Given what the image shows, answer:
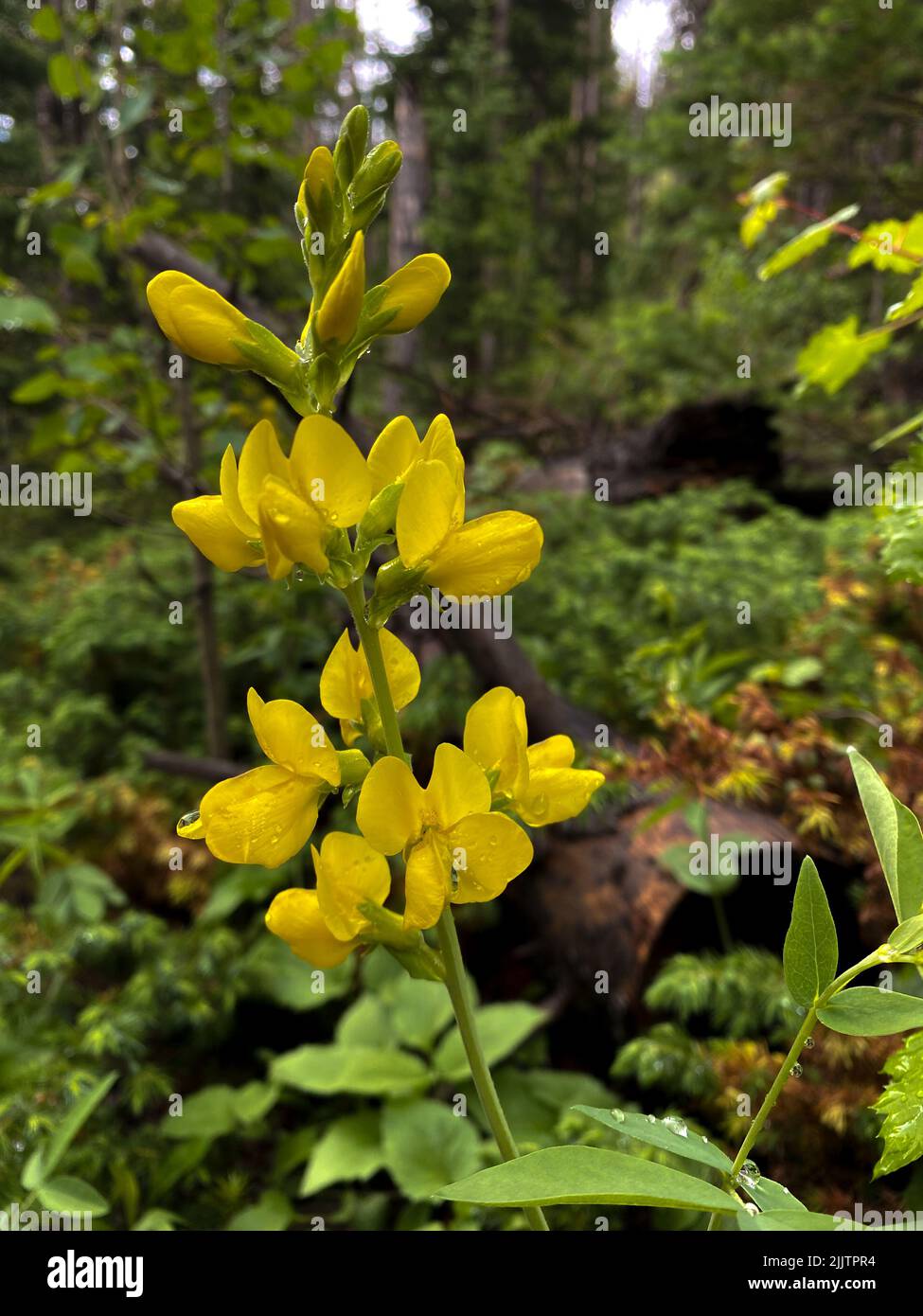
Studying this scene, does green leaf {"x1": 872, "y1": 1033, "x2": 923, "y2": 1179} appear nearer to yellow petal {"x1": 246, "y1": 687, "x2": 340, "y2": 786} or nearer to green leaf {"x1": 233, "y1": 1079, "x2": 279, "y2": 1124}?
yellow petal {"x1": 246, "y1": 687, "x2": 340, "y2": 786}

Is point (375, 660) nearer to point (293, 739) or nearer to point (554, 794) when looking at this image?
point (293, 739)

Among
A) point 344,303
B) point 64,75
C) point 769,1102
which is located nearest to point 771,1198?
point 769,1102

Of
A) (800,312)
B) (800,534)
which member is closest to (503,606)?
(800,534)

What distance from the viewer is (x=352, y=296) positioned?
65 cm

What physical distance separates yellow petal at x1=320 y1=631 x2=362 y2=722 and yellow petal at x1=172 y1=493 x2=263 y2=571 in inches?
4.6

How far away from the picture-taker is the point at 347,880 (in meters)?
0.66

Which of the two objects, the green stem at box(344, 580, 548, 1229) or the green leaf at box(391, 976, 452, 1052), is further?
the green leaf at box(391, 976, 452, 1052)

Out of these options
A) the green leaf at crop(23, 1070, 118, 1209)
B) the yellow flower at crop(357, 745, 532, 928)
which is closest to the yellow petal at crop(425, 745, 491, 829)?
the yellow flower at crop(357, 745, 532, 928)

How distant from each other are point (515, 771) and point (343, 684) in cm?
18

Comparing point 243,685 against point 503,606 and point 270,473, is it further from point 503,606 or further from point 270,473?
point 270,473

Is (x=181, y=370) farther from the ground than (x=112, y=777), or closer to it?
farther from the ground

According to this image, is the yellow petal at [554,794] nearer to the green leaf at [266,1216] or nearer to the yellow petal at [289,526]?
the yellow petal at [289,526]

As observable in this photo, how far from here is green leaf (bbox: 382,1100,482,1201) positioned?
4.97ft

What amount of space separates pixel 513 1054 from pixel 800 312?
6.12 metres
